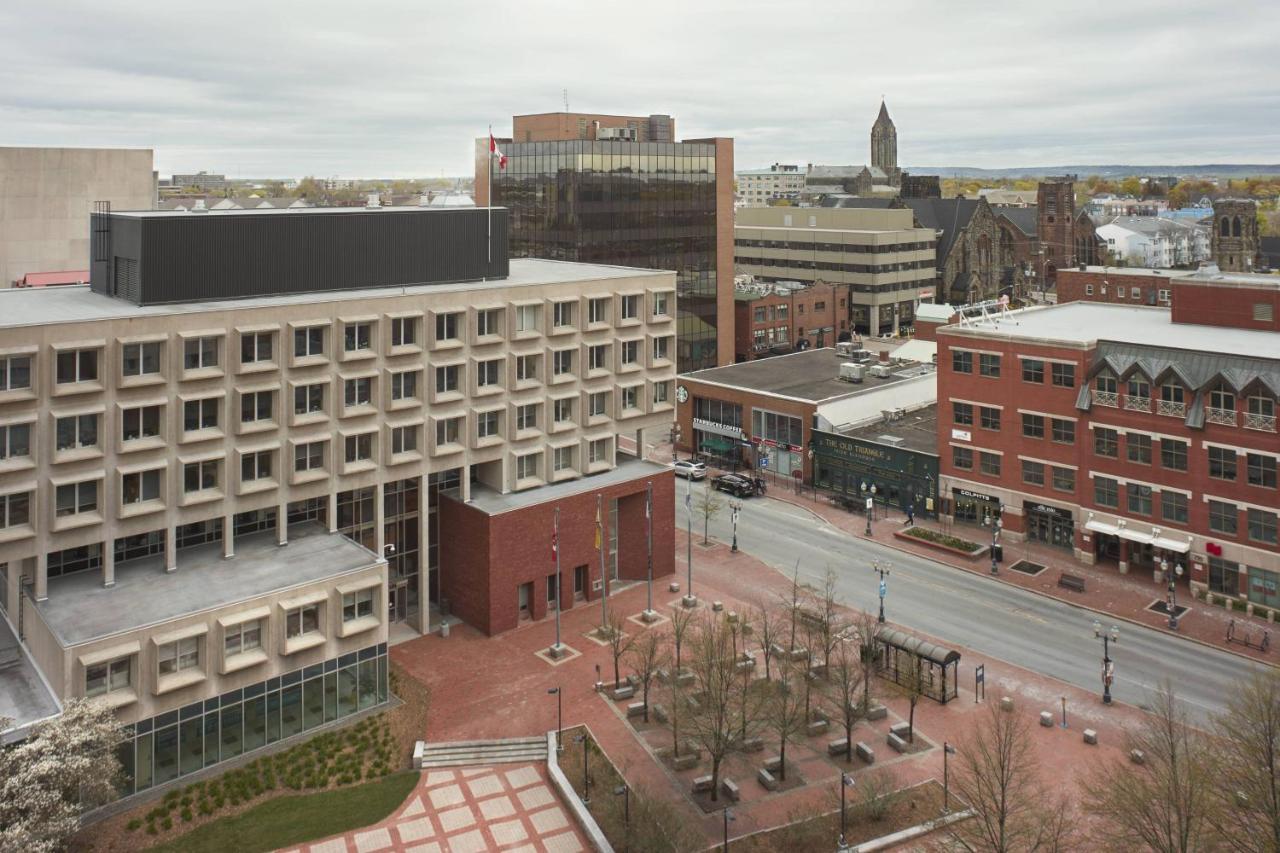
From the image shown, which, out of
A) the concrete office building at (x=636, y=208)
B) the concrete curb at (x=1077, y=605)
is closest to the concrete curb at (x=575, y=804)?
the concrete curb at (x=1077, y=605)

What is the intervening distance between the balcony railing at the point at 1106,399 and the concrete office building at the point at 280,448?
2689 centimetres

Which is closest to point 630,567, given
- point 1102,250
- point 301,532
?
point 301,532

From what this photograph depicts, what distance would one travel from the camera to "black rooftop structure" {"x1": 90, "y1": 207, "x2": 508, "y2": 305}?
163 feet

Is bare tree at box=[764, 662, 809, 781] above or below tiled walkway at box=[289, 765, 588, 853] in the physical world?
above

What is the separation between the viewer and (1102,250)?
193000 mm

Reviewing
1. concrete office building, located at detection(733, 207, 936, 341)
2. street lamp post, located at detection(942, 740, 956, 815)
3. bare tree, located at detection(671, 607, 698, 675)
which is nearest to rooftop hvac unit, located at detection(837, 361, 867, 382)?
bare tree, located at detection(671, 607, 698, 675)

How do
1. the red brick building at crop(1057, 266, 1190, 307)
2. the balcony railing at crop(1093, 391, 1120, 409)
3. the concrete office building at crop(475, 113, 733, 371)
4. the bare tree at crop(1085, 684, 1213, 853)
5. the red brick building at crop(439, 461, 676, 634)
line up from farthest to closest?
1. the red brick building at crop(1057, 266, 1190, 307)
2. the concrete office building at crop(475, 113, 733, 371)
3. the balcony railing at crop(1093, 391, 1120, 409)
4. the red brick building at crop(439, 461, 676, 634)
5. the bare tree at crop(1085, 684, 1213, 853)

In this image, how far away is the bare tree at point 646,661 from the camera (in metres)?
46.2

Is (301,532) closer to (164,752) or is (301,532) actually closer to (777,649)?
(164,752)

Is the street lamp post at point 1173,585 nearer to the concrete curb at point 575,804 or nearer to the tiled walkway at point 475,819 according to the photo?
the concrete curb at point 575,804

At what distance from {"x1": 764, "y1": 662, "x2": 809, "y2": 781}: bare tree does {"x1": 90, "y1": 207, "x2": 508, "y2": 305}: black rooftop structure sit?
29.9 m

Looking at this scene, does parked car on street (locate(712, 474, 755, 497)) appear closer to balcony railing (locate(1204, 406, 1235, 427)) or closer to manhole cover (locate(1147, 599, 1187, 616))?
manhole cover (locate(1147, 599, 1187, 616))

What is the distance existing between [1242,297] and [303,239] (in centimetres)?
5839

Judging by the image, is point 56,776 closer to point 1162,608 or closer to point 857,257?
point 1162,608
